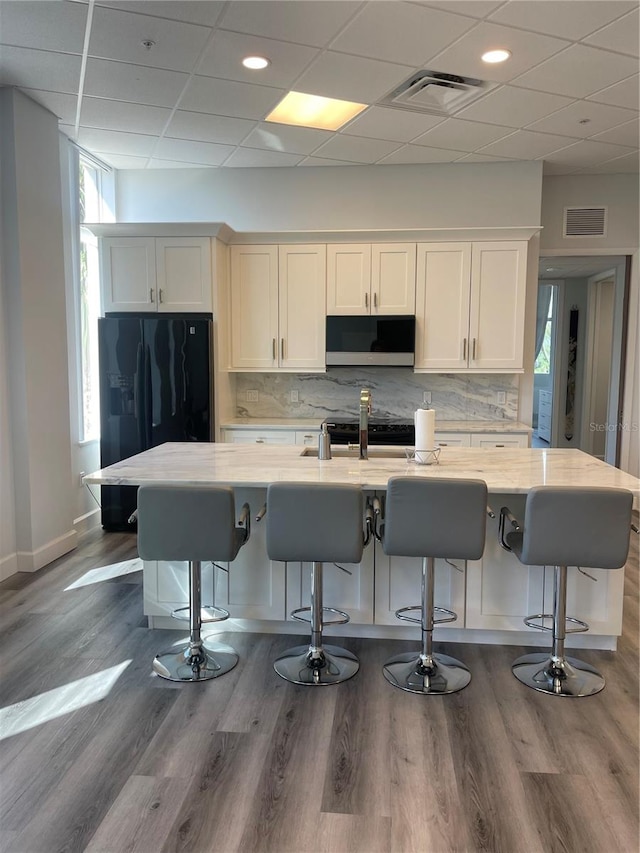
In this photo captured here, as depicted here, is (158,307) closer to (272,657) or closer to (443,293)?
(443,293)

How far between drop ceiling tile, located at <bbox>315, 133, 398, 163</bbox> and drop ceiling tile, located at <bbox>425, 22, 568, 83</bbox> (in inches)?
46.3

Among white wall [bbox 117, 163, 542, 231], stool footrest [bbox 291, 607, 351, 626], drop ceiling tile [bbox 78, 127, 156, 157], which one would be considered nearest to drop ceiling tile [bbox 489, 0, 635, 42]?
white wall [bbox 117, 163, 542, 231]

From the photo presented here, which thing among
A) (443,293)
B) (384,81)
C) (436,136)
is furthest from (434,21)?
(443,293)

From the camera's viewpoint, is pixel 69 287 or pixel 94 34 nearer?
pixel 94 34

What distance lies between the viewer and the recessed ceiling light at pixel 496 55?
312cm

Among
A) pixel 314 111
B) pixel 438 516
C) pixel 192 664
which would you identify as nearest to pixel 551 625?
pixel 438 516

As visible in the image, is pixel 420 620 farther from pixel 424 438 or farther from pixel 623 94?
pixel 623 94

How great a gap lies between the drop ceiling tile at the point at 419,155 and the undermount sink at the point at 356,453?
8.46ft

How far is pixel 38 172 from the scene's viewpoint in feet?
12.9

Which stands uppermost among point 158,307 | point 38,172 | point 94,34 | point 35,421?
point 94,34

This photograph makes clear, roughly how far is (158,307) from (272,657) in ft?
10.1

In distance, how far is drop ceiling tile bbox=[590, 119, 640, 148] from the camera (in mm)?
4203

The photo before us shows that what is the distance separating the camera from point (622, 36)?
9.76 ft

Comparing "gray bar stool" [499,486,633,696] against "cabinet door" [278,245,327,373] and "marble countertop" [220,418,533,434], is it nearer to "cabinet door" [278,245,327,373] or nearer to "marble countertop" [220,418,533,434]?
"marble countertop" [220,418,533,434]
